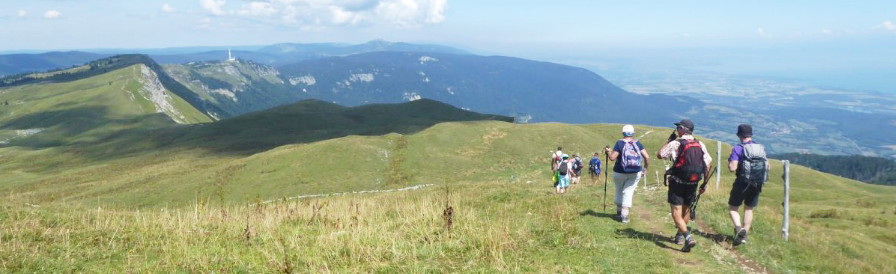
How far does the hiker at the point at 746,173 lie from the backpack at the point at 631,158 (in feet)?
8.09

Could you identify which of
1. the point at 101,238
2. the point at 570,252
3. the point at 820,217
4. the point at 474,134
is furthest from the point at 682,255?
the point at 474,134

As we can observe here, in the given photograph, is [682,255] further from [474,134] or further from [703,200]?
[474,134]

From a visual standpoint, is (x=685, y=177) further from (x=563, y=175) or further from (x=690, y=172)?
(x=563, y=175)

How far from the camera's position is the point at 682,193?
12.6m

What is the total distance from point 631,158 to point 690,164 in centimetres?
248

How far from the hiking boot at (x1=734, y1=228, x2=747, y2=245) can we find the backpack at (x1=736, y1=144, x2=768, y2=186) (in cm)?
133

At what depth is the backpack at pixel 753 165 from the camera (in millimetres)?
13117

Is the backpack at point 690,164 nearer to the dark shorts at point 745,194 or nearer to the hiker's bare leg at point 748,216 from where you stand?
the dark shorts at point 745,194

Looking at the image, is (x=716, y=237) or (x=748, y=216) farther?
(x=716, y=237)

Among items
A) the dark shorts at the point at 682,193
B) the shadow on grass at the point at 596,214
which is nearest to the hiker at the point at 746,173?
the dark shorts at the point at 682,193

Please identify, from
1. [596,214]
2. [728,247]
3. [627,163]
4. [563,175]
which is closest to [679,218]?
[728,247]

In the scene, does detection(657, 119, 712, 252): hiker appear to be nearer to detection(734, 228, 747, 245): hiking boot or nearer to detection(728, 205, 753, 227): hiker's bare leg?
detection(734, 228, 747, 245): hiking boot

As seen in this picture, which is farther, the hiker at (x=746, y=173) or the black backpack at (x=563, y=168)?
the black backpack at (x=563, y=168)

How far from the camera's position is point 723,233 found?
14523 mm
